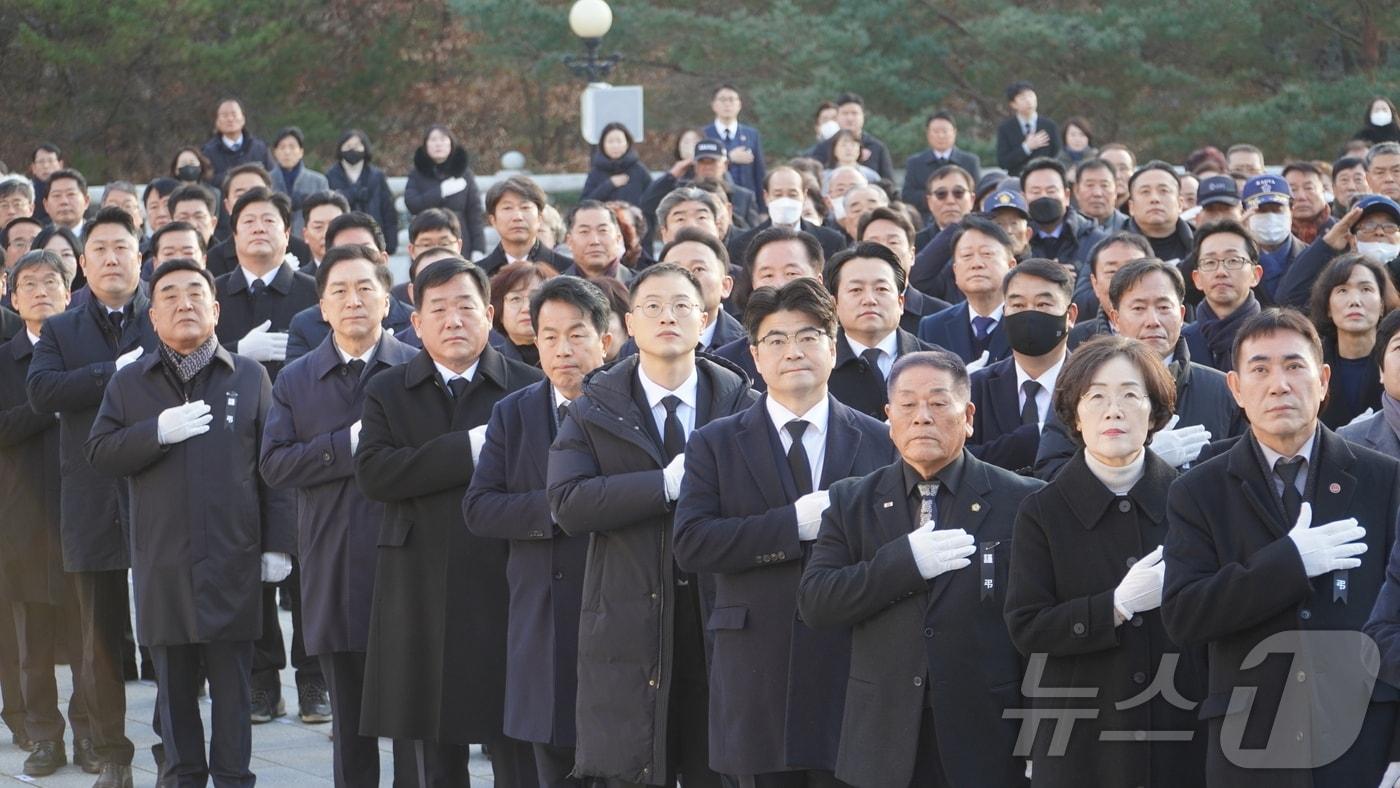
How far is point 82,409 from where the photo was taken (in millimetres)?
8828

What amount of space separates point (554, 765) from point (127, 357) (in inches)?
124

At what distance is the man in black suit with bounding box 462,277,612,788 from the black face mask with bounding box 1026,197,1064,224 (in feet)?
16.5

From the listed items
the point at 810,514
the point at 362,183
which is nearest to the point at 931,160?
the point at 362,183

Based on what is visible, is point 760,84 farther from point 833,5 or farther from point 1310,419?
point 1310,419

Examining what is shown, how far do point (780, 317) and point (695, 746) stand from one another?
1.36m

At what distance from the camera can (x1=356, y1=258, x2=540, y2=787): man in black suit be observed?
7098mm

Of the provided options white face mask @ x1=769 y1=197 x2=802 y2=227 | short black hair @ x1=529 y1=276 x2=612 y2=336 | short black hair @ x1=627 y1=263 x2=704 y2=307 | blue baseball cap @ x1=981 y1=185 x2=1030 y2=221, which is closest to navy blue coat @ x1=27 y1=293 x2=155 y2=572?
short black hair @ x1=529 y1=276 x2=612 y2=336

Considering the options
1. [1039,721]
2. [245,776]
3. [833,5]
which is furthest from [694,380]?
[833,5]

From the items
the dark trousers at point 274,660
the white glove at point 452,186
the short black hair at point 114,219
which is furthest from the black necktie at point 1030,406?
the white glove at point 452,186

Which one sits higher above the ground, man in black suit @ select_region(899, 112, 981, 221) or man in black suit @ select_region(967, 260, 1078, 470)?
man in black suit @ select_region(899, 112, 981, 221)

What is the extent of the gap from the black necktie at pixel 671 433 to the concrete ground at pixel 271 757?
2421 millimetres

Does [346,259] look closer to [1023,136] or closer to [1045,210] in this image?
[1045,210]

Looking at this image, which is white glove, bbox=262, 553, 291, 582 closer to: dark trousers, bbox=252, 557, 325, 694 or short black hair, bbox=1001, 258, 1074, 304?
dark trousers, bbox=252, 557, 325, 694

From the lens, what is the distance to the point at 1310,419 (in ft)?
17.4
